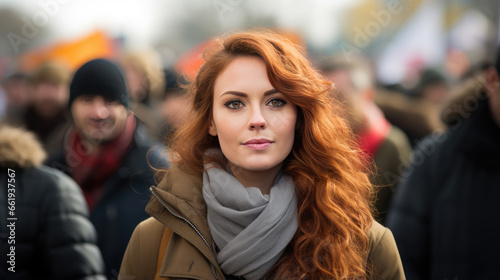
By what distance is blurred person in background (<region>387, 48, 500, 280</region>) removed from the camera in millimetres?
3057

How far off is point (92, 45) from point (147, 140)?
395cm

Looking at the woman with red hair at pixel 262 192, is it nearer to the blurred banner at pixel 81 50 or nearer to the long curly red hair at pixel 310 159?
the long curly red hair at pixel 310 159

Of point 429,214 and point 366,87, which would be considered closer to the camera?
point 429,214

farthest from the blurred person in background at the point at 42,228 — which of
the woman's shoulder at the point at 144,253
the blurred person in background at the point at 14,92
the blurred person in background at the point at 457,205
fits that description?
the blurred person in background at the point at 14,92

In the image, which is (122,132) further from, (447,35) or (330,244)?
(447,35)

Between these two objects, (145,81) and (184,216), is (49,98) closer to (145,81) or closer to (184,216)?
(145,81)

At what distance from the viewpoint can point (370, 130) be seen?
4.42 metres

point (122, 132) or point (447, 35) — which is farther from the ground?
point (447, 35)

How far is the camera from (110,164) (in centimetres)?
370

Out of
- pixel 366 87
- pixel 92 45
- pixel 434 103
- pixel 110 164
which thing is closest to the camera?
pixel 110 164

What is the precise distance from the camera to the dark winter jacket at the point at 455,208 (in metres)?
3.05

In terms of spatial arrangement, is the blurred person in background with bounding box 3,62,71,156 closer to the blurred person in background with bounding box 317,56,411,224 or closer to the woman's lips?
the blurred person in background with bounding box 317,56,411,224

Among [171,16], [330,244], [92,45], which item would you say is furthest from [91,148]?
[171,16]

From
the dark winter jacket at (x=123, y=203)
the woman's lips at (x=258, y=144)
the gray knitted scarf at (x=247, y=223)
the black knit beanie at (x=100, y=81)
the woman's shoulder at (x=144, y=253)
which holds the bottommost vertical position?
the dark winter jacket at (x=123, y=203)
